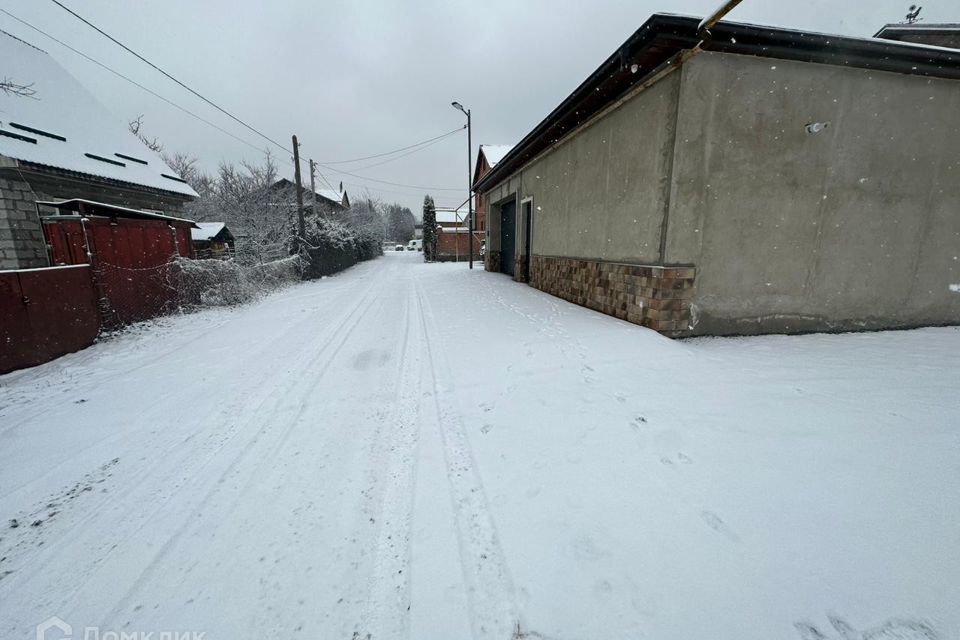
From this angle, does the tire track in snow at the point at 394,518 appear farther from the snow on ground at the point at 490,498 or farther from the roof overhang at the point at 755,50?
the roof overhang at the point at 755,50

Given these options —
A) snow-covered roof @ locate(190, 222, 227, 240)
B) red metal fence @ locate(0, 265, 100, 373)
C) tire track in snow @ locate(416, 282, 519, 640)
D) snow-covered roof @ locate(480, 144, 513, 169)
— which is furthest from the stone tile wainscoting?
snow-covered roof @ locate(480, 144, 513, 169)

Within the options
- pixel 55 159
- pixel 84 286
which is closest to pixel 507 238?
pixel 84 286

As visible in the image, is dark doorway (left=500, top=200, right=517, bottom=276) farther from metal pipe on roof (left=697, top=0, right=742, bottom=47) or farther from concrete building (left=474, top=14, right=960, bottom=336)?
metal pipe on roof (left=697, top=0, right=742, bottom=47)

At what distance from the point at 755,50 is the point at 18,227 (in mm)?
15054

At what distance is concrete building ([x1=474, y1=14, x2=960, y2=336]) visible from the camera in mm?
4703

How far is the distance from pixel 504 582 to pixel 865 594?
1.63 metres

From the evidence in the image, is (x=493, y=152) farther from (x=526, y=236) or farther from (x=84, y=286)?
(x=84, y=286)

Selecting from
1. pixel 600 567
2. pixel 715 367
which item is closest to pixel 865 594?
pixel 600 567

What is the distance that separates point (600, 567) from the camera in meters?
1.65

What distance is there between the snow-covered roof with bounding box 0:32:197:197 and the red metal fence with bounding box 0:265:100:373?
622 centimetres

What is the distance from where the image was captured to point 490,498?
211cm

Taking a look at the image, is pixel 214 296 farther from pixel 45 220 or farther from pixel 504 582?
pixel 504 582

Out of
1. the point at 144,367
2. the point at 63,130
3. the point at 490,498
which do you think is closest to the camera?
the point at 490,498

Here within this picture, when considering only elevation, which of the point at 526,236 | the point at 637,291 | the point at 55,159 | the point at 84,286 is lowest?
the point at 637,291
